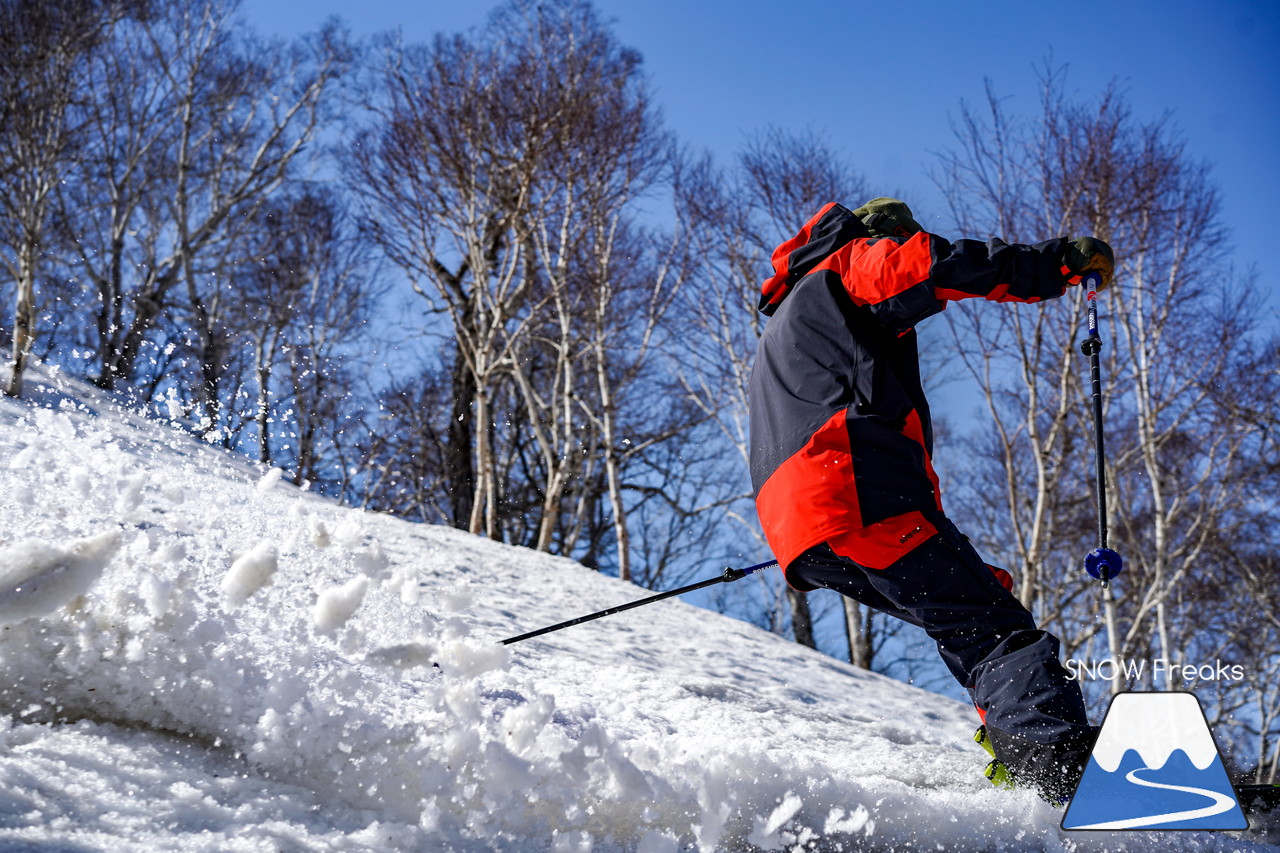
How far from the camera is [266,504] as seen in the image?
166 inches

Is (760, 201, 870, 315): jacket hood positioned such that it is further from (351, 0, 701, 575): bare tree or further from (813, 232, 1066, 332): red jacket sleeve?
(351, 0, 701, 575): bare tree

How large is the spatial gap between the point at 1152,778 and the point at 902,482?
33.5 inches

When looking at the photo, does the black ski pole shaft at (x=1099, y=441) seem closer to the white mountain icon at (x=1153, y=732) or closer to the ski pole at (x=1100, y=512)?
the ski pole at (x=1100, y=512)

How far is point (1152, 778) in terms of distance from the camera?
6.39 feet

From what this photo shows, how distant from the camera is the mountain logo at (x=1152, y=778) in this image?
1.86 m

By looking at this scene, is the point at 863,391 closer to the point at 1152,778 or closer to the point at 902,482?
the point at 902,482

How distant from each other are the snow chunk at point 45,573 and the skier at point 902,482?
4.97 feet

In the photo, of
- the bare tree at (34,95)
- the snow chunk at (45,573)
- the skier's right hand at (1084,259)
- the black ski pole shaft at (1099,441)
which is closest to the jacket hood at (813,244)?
the skier's right hand at (1084,259)

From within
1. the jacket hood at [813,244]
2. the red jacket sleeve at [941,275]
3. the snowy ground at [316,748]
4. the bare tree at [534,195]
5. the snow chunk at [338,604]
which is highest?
the bare tree at [534,195]

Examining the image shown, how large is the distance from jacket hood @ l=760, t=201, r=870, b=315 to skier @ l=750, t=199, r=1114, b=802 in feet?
0.42

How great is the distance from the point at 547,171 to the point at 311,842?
31.7 ft

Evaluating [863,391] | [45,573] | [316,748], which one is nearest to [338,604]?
[316,748]

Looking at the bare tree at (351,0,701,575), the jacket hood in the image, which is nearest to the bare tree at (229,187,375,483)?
the bare tree at (351,0,701,575)

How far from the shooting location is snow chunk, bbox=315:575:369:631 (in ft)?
6.41
